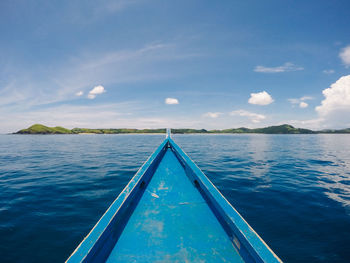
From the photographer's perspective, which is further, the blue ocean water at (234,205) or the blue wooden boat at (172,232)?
the blue ocean water at (234,205)

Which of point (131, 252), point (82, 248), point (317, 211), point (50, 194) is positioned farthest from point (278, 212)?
point (50, 194)

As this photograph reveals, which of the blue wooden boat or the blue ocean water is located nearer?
the blue wooden boat

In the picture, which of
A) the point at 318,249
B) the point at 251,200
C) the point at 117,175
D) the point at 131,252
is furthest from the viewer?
the point at 117,175

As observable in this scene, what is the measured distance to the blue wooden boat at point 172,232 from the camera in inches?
67.3

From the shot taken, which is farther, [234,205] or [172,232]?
Result: [234,205]

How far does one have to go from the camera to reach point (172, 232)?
2217 mm

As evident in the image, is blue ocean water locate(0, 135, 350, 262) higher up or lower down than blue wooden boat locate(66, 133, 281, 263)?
lower down

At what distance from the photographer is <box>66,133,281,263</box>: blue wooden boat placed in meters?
1.71

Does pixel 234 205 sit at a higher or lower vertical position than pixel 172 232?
lower

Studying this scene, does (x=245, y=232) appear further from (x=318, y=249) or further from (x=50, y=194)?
(x=50, y=194)

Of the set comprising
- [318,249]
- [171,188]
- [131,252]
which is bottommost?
[318,249]

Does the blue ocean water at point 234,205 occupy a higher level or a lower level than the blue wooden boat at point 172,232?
lower

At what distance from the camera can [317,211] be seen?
5.38 meters

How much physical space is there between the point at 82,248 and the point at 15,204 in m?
6.88
